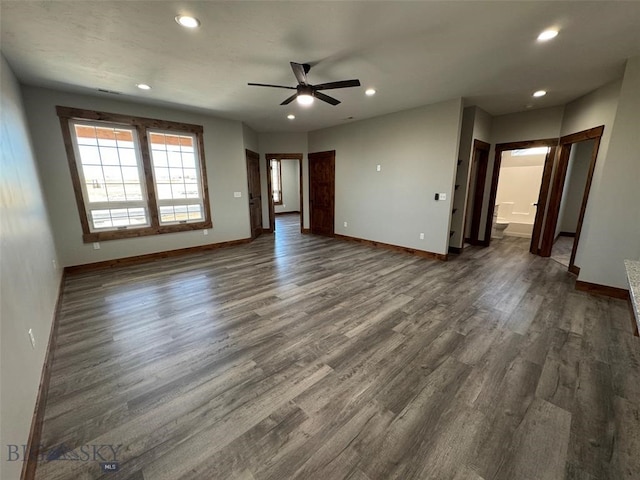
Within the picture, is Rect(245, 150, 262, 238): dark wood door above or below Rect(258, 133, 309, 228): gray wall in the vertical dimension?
below

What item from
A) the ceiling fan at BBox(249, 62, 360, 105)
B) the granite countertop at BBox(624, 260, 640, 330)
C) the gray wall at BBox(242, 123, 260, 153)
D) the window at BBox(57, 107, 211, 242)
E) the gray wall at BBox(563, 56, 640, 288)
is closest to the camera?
the granite countertop at BBox(624, 260, 640, 330)

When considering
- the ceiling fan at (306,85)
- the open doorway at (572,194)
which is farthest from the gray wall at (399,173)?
the open doorway at (572,194)

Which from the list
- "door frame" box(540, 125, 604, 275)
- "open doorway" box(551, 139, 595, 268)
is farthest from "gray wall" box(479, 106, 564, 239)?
"open doorway" box(551, 139, 595, 268)

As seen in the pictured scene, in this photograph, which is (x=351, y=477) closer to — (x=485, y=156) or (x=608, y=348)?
(x=608, y=348)

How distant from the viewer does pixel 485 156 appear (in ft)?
18.0

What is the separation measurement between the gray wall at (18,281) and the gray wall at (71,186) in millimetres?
500

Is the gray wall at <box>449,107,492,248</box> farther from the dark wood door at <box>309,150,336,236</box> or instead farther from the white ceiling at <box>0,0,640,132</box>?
the dark wood door at <box>309,150,336,236</box>

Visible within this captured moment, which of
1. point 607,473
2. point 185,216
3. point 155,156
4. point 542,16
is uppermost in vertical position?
point 542,16

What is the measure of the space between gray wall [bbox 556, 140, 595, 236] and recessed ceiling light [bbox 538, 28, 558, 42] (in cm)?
478

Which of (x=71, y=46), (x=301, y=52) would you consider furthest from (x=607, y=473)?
(x=71, y=46)

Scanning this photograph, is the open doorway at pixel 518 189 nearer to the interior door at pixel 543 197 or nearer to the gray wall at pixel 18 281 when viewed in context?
the interior door at pixel 543 197

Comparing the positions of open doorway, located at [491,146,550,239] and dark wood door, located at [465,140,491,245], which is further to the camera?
open doorway, located at [491,146,550,239]

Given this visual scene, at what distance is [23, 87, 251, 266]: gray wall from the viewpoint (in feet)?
A: 12.1

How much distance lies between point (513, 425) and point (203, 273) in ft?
13.3
